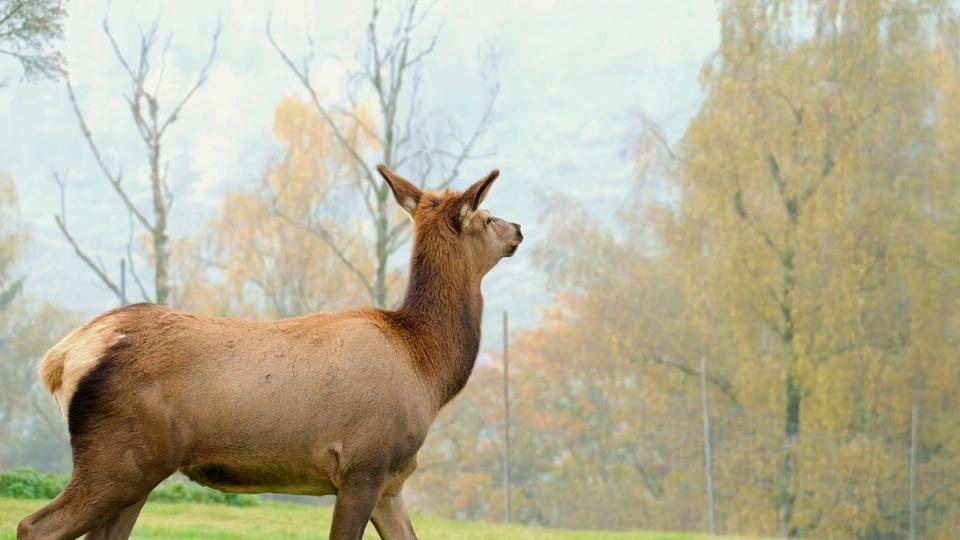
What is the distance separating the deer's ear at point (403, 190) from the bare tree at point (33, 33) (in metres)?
10.1

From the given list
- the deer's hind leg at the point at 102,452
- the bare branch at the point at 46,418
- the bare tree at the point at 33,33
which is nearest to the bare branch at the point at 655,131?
the bare branch at the point at 46,418

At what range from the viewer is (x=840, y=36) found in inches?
1107

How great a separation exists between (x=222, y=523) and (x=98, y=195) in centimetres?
3088

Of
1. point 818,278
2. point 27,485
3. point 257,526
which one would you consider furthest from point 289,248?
point 257,526

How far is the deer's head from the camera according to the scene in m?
6.99

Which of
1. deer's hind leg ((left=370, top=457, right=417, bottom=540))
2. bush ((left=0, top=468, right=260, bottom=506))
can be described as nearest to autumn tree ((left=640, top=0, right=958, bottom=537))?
bush ((left=0, top=468, right=260, bottom=506))

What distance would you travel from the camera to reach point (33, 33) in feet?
55.0

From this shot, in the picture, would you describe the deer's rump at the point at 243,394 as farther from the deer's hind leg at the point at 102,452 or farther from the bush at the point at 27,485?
the bush at the point at 27,485

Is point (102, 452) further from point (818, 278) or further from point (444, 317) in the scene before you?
point (818, 278)

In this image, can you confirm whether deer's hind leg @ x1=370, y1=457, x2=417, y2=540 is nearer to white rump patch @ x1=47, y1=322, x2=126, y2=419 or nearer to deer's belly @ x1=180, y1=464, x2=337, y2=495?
deer's belly @ x1=180, y1=464, x2=337, y2=495

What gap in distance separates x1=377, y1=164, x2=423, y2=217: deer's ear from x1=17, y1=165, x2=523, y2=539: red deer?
0.36 metres

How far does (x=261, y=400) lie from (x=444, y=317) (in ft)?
4.63

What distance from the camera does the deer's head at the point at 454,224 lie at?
22.9 feet

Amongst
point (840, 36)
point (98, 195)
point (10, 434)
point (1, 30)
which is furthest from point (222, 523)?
point (98, 195)
